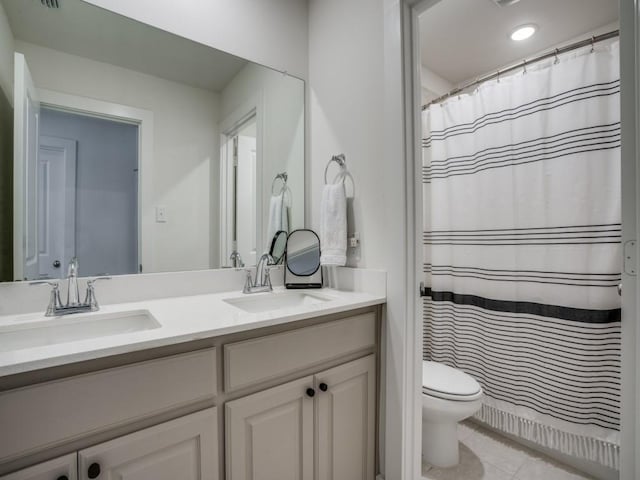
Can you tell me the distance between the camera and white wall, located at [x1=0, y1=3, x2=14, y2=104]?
3.44 ft

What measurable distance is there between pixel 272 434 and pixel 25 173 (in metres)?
1.21

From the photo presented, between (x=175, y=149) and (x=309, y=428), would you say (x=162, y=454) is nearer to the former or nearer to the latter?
(x=309, y=428)

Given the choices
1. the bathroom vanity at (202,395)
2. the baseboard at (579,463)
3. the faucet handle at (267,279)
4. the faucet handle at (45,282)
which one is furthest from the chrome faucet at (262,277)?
the baseboard at (579,463)

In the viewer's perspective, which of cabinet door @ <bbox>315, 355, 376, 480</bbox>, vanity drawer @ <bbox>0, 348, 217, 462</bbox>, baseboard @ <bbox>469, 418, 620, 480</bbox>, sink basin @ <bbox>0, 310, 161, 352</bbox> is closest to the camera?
vanity drawer @ <bbox>0, 348, 217, 462</bbox>

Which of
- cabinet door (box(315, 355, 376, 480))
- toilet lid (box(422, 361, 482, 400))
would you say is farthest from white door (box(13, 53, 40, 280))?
toilet lid (box(422, 361, 482, 400))

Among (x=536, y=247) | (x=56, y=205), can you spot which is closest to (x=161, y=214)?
(x=56, y=205)

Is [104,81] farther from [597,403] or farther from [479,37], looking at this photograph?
[597,403]

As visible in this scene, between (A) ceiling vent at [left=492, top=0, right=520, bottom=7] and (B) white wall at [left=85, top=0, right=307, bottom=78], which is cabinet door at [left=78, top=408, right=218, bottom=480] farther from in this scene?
(A) ceiling vent at [left=492, top=0, right=520, bottom=7]

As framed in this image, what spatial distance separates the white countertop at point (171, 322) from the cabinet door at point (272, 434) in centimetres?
24

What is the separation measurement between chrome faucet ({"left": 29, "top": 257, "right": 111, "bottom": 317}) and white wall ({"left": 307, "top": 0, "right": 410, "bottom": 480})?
105 cm

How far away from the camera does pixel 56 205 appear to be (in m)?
1.15

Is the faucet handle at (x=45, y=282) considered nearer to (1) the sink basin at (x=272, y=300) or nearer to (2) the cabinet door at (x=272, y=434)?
(1) the sink basin at (x=272, y=300)

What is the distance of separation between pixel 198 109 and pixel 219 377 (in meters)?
1.19

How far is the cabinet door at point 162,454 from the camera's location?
77 cm
